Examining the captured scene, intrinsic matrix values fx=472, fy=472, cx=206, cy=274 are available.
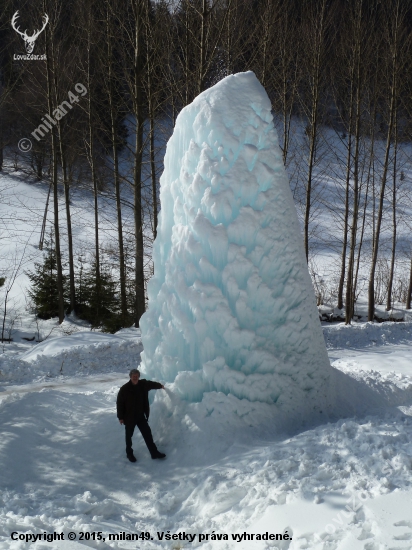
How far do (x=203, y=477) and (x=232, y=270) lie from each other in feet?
8.80

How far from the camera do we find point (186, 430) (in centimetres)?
627

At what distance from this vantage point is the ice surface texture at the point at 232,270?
6.54 metres

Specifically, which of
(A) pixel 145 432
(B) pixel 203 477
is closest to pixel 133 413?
(A) pixel 145 432

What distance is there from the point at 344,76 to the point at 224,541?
16523mm

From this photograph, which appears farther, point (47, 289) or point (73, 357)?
point (47, 289)

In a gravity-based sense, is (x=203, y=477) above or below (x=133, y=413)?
below

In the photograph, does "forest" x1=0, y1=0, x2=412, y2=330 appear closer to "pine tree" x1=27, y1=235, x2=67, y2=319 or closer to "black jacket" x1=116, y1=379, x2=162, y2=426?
"pine tree" x1=27, y1=235, x2=67, y2=319

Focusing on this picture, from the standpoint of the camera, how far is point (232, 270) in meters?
6.57

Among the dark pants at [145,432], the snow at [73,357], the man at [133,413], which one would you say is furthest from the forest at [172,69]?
the dark pants at [145,432]

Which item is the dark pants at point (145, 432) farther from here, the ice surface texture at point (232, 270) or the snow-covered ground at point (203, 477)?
the ice surface texture at point (232, 270)

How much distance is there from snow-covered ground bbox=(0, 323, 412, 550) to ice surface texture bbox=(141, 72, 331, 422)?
0.63m

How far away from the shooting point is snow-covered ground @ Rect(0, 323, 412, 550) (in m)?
4.21

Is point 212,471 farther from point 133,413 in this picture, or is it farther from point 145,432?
point 133,413

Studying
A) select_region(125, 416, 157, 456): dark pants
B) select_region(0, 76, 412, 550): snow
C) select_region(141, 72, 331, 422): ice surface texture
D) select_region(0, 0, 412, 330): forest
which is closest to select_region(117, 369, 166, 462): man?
select_region(125, 416, 157, 456): dark pants
